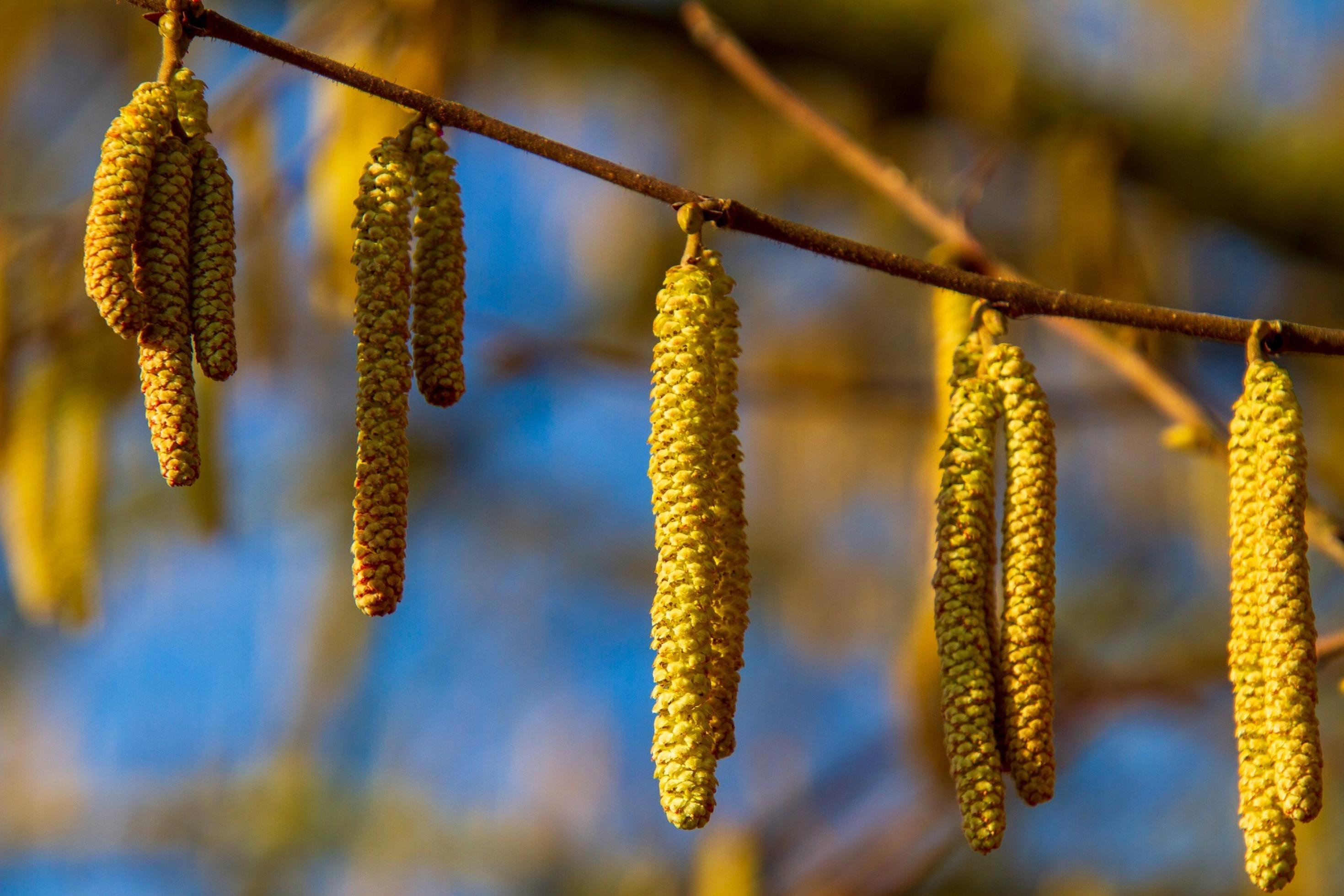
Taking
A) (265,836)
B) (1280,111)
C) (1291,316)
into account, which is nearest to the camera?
(1280,111)

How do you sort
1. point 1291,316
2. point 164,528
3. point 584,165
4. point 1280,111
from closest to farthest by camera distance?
point 584,165 → point 1280,111 → point 1291,316 → point 164,528

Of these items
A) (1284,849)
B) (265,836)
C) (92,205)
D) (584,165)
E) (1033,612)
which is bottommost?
(1284,849)

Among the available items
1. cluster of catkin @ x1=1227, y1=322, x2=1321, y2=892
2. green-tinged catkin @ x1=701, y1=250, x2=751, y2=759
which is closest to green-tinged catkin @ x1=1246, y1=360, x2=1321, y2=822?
cluster of catkin @ x1=1227, y1=322, x2=1321, y2=892

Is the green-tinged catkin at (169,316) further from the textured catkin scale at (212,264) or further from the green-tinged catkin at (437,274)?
the green-tinged catkin at (437,274)

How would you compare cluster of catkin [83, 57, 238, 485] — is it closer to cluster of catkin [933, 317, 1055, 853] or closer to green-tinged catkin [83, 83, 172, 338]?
green-tinged catkin [83, 83, 172, 338]

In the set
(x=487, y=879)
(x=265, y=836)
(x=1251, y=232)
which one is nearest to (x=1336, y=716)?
(x=1251, y=232)

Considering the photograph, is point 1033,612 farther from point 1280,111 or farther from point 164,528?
point 164,528

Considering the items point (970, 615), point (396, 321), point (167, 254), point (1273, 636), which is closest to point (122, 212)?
point (167, 254)
